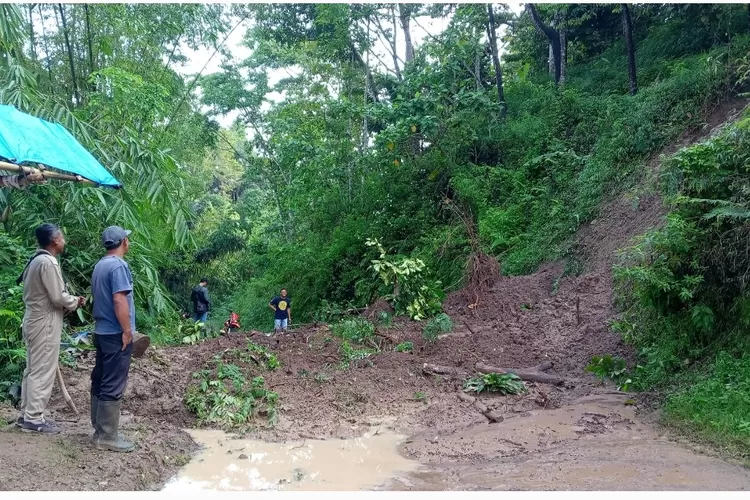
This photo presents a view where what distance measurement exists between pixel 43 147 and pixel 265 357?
4549mm

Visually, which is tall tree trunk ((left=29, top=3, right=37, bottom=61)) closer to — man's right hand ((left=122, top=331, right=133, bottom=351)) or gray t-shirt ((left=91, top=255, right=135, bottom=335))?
gray t-shirt ((left=91, top=255, right=135, bottom=335))

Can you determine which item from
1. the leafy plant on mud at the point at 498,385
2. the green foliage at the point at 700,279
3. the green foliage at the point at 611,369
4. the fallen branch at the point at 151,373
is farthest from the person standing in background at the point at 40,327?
the green foliage at the point at 611,369

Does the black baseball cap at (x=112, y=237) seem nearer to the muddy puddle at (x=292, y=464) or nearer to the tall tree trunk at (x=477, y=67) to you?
the muddy puddle at (x=292, y=464)

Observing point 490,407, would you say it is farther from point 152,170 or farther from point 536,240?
point 536,240

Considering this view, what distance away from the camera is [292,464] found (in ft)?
17.3

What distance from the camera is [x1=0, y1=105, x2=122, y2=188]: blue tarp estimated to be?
4.88 meters

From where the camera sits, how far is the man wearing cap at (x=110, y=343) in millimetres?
4598

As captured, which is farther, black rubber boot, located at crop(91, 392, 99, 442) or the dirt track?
black rubber boot, located at crop(91, 392, 99, 442)

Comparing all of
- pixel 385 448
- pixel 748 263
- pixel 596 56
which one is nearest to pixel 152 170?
pixel 385 448

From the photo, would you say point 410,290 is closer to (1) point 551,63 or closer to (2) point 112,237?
(2) point 112,237

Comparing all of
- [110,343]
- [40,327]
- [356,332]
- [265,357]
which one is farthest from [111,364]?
[356,332]

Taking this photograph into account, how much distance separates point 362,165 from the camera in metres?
18.3

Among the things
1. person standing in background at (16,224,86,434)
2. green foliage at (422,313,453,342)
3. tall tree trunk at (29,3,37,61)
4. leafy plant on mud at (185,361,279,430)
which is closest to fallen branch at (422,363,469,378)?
green foliage at (422,313,453,342)

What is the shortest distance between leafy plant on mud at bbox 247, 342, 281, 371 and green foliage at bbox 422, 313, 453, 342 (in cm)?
236
